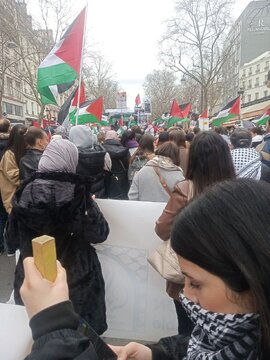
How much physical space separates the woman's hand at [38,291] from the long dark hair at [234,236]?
32 cm

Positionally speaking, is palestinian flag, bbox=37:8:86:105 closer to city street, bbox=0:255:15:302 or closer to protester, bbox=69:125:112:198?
protester, bbox=69:125:112:198

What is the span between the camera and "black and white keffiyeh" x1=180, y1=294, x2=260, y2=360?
0.91 m

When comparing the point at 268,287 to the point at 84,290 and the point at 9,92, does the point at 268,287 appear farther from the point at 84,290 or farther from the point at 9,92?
the point at 9,92

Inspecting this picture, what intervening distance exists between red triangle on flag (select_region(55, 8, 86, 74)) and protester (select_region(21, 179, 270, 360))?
3.96 m

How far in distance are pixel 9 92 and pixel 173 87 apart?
3424 centimetres

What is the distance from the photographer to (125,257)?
283 cm

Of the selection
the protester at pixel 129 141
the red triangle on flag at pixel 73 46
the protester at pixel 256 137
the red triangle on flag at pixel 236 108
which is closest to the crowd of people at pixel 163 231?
the protester at pixel 129 141

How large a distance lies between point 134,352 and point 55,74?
3.90 meters

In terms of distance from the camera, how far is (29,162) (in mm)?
4020

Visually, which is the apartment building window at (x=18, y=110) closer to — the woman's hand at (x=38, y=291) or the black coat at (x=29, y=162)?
the black coat at (x=29, y=162)

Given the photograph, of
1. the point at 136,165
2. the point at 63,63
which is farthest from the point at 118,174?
the point at 63,63

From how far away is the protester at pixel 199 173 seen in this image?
7.11 ft

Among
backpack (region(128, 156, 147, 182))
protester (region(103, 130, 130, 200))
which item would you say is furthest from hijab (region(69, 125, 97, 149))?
protester (region(103, 130, 130, 200))

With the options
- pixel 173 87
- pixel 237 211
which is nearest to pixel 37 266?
pixel 237 211
